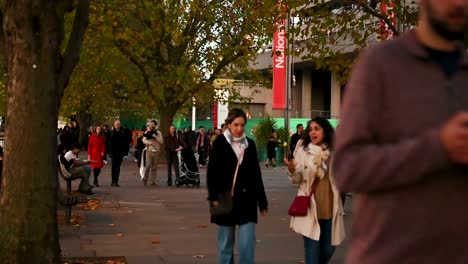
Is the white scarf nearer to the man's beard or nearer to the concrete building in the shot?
the man's beard

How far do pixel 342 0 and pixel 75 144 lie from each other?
677cm

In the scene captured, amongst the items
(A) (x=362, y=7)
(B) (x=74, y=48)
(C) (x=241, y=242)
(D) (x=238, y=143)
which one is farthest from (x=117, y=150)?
(C) (x=241, y=242)

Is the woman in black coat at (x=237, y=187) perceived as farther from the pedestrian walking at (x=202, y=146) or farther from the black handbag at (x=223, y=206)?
the pedestrian walking at (x=202, y=146)

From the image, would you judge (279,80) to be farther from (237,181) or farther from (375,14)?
(237,181)

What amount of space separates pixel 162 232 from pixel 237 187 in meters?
5.47

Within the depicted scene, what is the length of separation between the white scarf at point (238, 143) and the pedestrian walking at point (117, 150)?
1562cm

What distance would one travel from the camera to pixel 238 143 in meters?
8.09

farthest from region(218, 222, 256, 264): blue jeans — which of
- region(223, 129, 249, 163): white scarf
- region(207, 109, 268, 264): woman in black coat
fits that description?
region(223, 129, 249, 163): white scarf

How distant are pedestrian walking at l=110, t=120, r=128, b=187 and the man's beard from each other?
2134 centimetres

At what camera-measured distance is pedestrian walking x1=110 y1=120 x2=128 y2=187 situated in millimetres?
23656

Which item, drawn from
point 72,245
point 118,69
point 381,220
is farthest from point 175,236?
point 118,69

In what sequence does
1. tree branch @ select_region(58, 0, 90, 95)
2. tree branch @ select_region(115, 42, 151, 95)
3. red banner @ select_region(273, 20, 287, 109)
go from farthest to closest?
red banner @ select_region(273, 20, 287, 109), tree branch @ select_region(115, 42, 151, 95), tree branch @ select_region(58, 0, 90, 95)

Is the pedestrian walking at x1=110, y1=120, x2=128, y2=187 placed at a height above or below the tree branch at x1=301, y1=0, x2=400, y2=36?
below

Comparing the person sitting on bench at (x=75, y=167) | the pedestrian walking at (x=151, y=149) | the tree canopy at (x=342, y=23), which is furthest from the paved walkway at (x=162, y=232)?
the tree canopy at (x=342, y=23)
